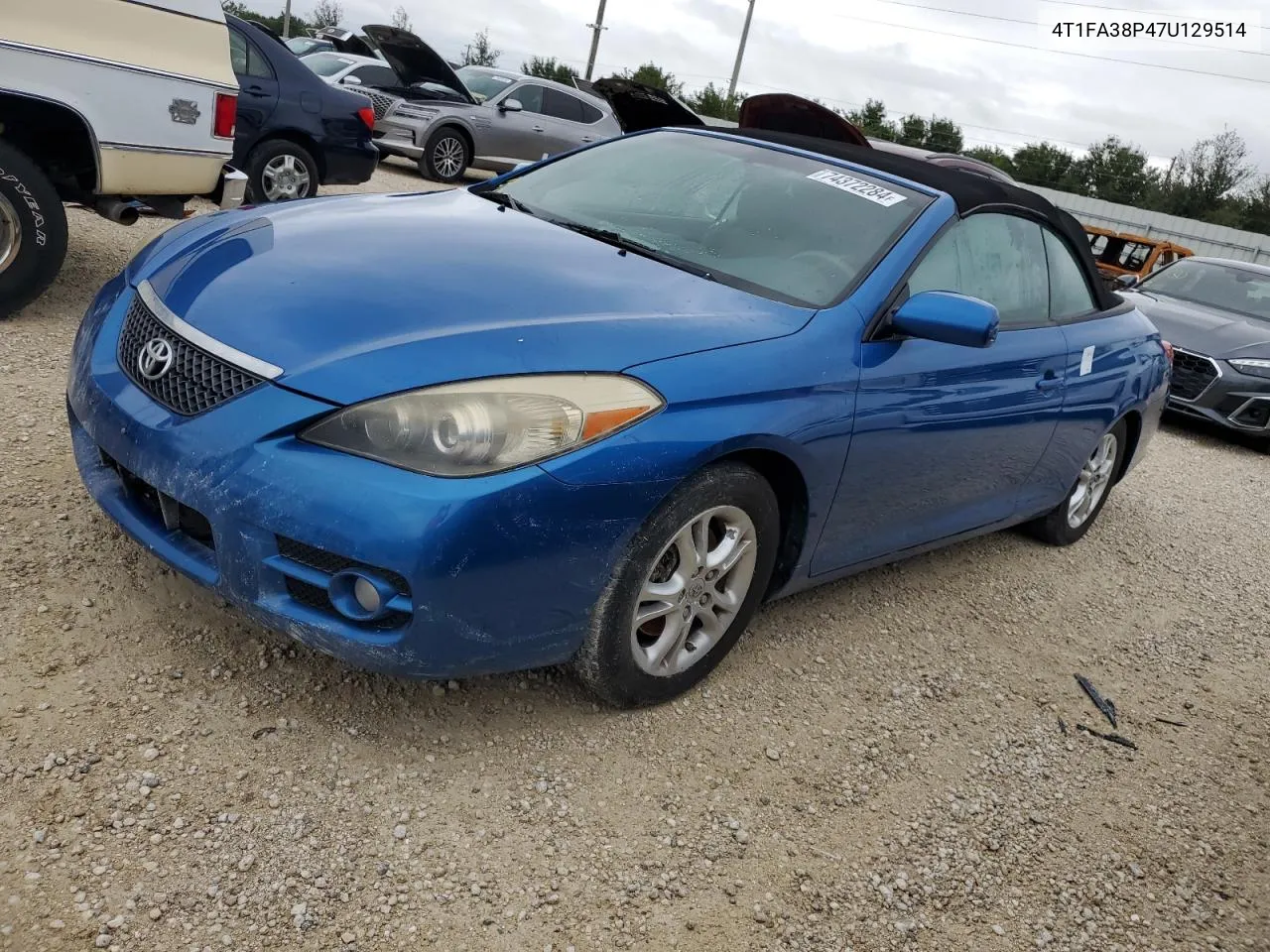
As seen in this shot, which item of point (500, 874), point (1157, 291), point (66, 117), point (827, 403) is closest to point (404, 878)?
point (500, 874)

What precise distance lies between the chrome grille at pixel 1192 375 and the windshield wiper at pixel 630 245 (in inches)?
259

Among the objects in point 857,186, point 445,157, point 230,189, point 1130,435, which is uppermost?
point 857,186

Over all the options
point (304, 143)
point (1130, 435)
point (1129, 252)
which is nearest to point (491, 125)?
point (304, 143)

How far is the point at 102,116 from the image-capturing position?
187 inches

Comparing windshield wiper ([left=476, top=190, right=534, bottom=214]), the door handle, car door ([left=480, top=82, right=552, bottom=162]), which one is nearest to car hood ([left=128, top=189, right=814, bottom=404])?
windshield wiper ([left=476, top=190, right=534, bottom=214])

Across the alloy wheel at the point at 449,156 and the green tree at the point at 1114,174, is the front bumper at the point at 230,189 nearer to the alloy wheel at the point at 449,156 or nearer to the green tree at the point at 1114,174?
the alloy wheel at the point at 449,156

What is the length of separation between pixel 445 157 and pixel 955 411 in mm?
11445

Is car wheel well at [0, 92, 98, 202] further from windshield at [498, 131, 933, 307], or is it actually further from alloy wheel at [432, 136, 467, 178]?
alloy wheel at [432, 136, 467, 178]

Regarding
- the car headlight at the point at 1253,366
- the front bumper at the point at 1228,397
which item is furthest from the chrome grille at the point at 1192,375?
the car headlight at the point at 1253,366

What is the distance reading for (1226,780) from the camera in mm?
3266

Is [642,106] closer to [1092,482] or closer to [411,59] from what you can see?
[1092,482]

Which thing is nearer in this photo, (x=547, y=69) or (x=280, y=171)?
(x=280, y=171)

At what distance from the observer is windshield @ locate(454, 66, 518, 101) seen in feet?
47.9

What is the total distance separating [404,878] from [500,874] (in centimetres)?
20
